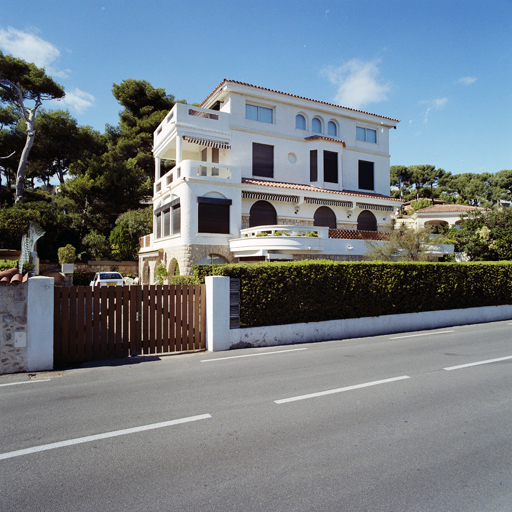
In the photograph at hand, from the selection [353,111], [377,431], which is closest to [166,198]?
[353,111]

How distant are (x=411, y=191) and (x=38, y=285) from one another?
224ft

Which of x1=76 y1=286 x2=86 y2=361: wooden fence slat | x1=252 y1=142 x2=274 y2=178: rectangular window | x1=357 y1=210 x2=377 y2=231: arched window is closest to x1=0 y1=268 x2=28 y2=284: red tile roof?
x1=76 y1=286 x2=86 y2=361: wooden fence slat

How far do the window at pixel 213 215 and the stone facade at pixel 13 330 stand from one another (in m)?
14.0

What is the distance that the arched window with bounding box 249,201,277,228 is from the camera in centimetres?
2456

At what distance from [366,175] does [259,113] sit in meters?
9.85

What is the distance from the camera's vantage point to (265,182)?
2486 cm

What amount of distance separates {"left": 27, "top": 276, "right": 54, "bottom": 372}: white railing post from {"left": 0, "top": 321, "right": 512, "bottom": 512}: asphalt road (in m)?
0.43

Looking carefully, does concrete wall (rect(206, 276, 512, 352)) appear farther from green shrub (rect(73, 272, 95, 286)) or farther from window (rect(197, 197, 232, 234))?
green shrub (rect(73, 272, 95, 286))

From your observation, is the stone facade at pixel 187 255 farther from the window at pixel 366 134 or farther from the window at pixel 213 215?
the window at pixel 366 134

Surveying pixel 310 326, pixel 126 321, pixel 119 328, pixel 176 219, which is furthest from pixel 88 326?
pixel 176 219

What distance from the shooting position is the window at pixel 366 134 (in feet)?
99.5

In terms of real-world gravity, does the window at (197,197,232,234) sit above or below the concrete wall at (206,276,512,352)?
above

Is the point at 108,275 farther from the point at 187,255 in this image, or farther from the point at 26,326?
the point at 26,326

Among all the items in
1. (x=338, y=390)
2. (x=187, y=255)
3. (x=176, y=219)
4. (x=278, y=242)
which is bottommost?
(x=338, y=390)
